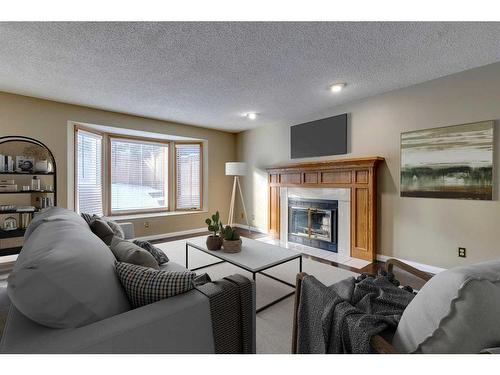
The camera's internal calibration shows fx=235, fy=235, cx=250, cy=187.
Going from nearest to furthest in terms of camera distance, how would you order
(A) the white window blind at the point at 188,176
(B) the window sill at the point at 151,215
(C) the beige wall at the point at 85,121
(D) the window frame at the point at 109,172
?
(C) the beige wall at the point at 85,121
(D) the window frame at the point at 109,172
(B) the window sill at the point at 151,215
(A) the white window blind at the point at 188,176

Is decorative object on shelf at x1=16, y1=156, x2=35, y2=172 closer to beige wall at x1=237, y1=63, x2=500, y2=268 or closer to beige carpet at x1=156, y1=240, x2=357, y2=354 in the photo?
beige carpet at x1=156, y1=240, x2=357, y2=354

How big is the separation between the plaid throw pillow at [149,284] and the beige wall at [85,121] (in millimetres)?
3284

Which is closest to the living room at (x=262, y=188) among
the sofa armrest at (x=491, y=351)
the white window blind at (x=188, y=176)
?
the sofa armrest at (x=491, y=351)

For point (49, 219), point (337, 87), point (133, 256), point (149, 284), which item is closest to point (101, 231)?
point (49, 219)

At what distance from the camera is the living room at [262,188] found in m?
0.86

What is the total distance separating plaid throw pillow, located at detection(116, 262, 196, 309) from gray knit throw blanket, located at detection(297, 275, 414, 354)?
63 centimetres

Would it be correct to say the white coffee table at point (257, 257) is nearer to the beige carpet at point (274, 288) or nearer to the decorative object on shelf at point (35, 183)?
the beige carpet at point (274, 288)

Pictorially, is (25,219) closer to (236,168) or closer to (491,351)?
(236,168)

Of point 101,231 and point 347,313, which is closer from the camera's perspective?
point 347,313

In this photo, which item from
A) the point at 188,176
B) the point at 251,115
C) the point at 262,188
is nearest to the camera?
the point at 251,115

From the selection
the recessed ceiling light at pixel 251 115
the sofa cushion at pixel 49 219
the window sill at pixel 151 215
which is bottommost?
the window sill at pixel 151 215

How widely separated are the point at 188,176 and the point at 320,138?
299 centimetres

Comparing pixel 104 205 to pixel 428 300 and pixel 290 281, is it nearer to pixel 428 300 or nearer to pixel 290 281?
pixel 290 281

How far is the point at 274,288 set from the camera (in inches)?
95.4
